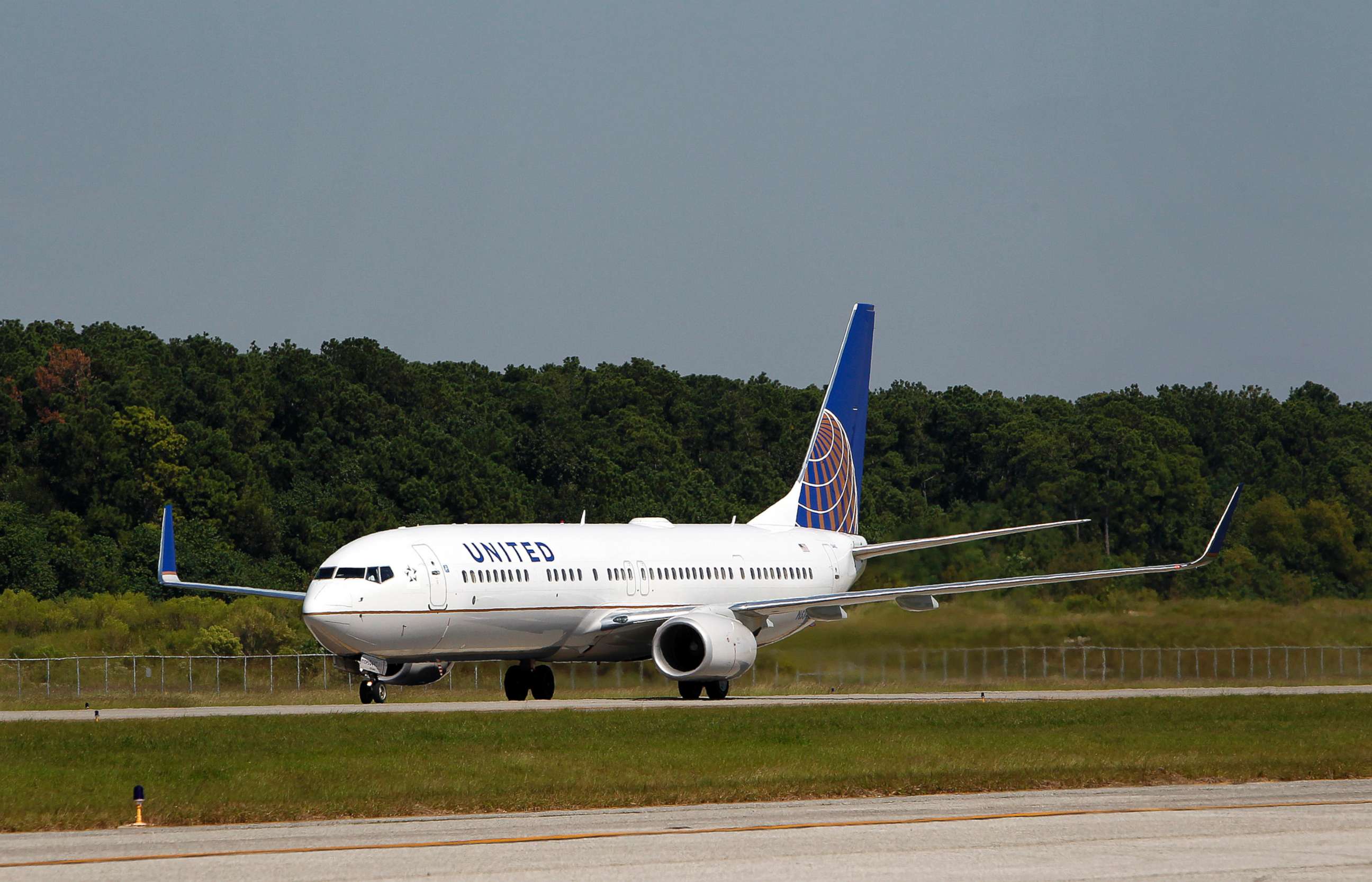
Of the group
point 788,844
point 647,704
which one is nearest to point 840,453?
point 647,704

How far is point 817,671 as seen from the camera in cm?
5131

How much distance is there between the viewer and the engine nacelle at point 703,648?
139 ft

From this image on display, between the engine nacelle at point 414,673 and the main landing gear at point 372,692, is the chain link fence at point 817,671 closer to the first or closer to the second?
the engine nacelle at point 414,673

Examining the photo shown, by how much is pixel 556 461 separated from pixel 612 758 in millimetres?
81762

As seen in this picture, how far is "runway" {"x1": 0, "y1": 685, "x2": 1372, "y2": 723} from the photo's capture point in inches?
1463

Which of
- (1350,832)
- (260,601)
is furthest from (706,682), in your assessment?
(260,601)

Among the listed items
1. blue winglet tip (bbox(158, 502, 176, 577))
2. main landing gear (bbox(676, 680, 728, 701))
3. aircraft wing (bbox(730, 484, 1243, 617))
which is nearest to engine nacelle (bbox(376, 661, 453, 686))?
main landing gear (bbox(676, 680, 728, 701))

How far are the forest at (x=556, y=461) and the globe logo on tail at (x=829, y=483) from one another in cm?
827

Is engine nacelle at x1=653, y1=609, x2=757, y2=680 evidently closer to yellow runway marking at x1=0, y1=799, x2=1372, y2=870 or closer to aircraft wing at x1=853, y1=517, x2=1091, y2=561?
aircraft wing at x1=853, y1=517, x2=1091, y2=561

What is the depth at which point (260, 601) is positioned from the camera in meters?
76.5

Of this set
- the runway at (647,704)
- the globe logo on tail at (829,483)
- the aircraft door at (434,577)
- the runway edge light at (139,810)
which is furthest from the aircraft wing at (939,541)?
the runway edge light at (139,810)

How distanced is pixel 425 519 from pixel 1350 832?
259ft

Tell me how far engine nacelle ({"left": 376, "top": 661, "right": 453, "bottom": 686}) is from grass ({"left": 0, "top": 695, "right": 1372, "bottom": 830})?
272 inches

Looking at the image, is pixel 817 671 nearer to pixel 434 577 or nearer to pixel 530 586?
pixel 530 586
